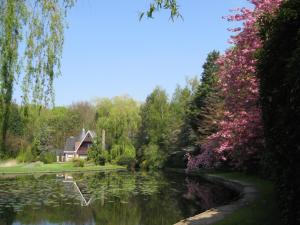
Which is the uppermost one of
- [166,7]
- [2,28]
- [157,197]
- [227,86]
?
[227,86]

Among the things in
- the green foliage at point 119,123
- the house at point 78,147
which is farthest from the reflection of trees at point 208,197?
the house at point 78,147

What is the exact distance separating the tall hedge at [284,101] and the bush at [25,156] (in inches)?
2207

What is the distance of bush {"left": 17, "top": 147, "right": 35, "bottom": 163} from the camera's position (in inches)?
2419

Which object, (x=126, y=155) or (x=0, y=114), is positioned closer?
(x=0, y=114)

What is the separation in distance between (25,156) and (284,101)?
5750 cm

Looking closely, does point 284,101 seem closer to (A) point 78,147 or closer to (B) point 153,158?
(B) point 153,158

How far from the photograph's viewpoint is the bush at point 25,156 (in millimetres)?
61450

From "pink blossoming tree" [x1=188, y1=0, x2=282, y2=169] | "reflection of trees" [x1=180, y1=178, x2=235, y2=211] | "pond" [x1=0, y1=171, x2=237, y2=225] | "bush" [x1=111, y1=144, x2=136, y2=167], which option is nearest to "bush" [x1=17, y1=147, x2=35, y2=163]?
"bush" [x1=111, y1=144, x2=136, y2=167]

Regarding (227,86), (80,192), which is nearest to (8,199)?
(80,192)

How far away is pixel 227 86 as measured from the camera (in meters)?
19.8

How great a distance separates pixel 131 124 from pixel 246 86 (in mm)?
44921

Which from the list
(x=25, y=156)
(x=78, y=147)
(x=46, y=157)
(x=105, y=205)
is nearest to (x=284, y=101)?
(x=105, y=205)

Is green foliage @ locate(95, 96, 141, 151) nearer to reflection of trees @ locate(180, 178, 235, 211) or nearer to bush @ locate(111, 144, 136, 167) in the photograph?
bush @ locate(111, 144, 136, 167)

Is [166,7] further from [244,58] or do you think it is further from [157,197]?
[157,197]
